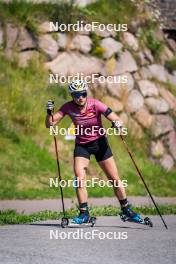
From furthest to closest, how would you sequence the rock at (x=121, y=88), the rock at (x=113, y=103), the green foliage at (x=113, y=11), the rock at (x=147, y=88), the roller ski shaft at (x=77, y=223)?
the green foliage at (x=113, y=11) → the rock at (x=147, y=88) → the rock at (x=121, y=88) → the rock at (x=113, y=103) → the roller ski shaft at (x=77, y=223)

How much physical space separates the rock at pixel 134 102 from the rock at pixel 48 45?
8.39 ft

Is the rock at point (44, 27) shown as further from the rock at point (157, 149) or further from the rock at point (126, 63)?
the rock at point (157, 149)

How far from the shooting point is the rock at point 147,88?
1025 inches

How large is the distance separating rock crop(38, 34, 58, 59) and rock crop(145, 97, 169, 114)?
325 centimetres

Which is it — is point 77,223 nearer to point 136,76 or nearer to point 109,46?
point 109,46

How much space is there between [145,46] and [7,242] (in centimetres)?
1776

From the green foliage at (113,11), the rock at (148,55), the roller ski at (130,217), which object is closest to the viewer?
the roller ski at (130,217)

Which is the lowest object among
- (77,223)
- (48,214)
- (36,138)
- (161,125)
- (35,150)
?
(77,223)

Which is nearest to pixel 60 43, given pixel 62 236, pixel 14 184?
pixel 14 184

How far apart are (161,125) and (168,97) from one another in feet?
4.61

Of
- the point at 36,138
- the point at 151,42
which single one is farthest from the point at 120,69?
the point at 36,138

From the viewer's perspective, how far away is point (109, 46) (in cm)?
2589

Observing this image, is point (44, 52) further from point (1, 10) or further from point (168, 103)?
point (168, 103)

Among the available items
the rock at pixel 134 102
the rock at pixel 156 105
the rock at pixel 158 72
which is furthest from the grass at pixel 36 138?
the rock at pixel 158 72
